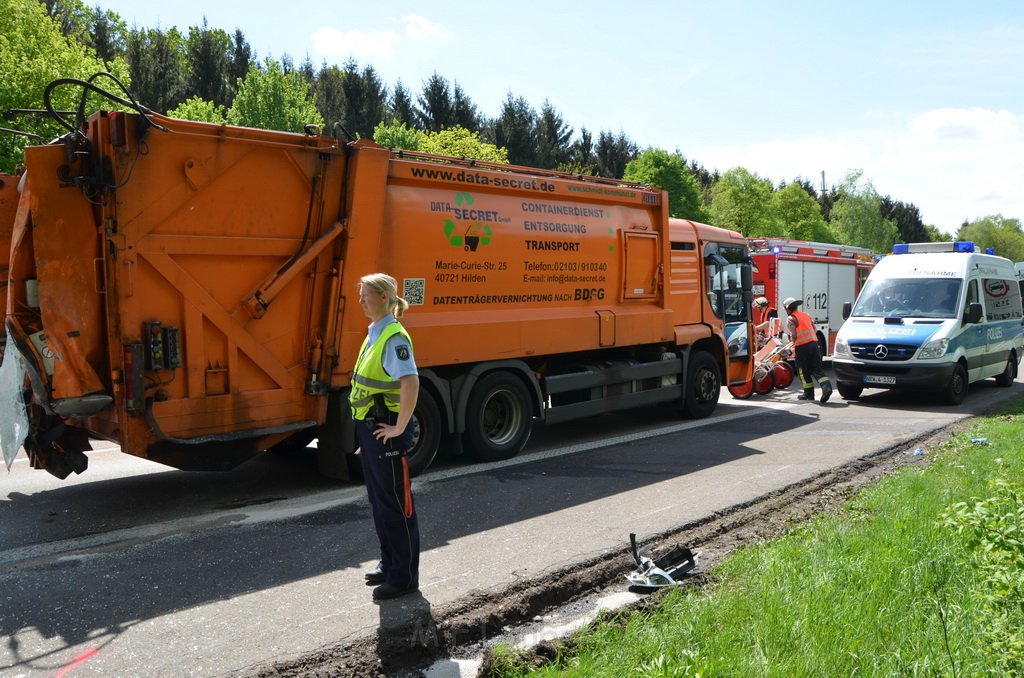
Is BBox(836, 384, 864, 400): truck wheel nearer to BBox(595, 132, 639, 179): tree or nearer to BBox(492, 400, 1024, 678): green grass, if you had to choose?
BBox(492, 400, 1024, 678): green grass

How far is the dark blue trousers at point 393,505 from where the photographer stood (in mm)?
4488

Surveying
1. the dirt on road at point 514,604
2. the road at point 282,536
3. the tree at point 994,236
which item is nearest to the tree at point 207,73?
the road at point 282,536

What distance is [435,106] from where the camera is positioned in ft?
216

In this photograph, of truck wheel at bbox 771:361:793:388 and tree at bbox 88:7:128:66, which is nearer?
truck wheel at bbox 771:361:793:388

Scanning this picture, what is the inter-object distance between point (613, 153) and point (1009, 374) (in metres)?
57.5

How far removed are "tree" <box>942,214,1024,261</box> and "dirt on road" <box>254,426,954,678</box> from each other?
103 metres

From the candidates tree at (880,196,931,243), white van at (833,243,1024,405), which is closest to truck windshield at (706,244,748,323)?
white van at (833,243,1024,405)

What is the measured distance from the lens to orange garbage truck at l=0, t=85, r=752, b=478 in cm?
580

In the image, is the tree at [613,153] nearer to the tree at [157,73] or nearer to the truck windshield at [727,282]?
the tree at [157,73]

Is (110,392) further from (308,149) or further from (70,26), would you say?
(70,26)

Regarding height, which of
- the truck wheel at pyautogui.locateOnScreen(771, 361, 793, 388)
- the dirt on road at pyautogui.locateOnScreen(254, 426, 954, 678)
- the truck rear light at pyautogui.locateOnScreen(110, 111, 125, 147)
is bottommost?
the dirt on road at pyautogui.locateOnScreen(254, 426, 954, 678)

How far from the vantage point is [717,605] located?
4242 mm

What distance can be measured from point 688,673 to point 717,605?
94 cm

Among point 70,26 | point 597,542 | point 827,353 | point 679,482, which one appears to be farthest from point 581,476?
point 70,26
